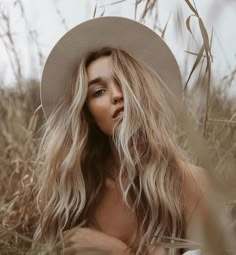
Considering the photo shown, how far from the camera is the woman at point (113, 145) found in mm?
1182

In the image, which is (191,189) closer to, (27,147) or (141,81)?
(141,81)

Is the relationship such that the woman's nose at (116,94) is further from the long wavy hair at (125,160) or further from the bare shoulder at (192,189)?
the bare shoulder at (192,189)

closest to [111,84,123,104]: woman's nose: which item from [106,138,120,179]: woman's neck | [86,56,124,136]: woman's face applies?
[86,56,124,136]: woman's face

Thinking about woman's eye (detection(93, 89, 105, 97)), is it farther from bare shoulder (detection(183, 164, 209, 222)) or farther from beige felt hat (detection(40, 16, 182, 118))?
bare shoulder (detection(183, 164, 209, 222))

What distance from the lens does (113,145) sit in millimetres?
1260

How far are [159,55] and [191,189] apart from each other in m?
A: 0.33

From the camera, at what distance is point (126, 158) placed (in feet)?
3.84

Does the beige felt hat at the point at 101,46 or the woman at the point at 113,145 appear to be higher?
the beige felt hat at the point at 101,46

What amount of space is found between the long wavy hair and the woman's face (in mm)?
15

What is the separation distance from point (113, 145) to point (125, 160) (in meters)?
0.08

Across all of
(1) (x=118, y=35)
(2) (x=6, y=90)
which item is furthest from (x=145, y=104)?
(2) (x=6, y=90)

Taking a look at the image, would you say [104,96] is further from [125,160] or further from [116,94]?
[125,160]

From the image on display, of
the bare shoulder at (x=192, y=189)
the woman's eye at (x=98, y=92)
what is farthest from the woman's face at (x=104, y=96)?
the bare shoulder at (x=192, y=189)

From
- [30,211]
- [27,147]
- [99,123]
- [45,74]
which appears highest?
[45,74]
